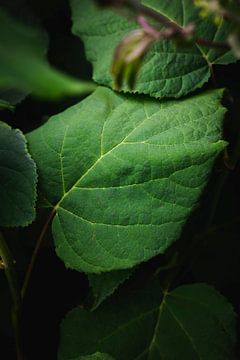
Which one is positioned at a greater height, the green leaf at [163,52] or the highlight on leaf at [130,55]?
the highlight on leaf at [130,55]

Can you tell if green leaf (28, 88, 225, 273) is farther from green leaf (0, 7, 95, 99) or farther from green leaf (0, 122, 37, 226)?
green leaf (0, 7, 95, 99)

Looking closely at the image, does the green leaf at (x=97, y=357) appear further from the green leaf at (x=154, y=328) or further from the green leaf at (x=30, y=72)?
the green leaf at (x=30, y=72)

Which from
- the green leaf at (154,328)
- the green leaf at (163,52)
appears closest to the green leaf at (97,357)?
the green leaf at (154,328)

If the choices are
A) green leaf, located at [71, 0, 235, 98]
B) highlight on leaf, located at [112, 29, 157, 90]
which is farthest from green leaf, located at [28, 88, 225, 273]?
highlight on leaf, located at [112, 29, 157, 90]

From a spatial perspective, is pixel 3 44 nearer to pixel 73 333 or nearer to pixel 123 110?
pixel 123 110

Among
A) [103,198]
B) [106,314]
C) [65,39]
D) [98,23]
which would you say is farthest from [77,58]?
[106,314]
